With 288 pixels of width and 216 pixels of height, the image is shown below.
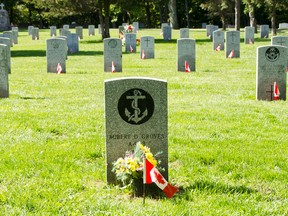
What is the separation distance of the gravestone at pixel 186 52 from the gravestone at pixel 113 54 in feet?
6.54

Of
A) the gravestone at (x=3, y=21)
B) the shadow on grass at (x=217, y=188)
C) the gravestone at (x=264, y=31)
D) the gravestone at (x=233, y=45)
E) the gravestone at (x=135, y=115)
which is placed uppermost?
the gravestone at (x=3, y=21)

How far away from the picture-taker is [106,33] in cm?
3862

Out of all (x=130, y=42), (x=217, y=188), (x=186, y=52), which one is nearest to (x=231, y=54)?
(x=186, y=52)

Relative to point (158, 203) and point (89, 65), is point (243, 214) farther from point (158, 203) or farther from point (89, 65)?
point (89, 65)

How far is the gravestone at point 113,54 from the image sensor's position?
18391 millimetres

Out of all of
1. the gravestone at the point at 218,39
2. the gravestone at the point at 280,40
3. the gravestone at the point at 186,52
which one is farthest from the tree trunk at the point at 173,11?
the gravestone at the point at 186,52

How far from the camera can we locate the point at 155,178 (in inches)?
216

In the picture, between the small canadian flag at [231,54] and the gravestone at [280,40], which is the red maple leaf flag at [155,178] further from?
the small canadian flag at [231,54]

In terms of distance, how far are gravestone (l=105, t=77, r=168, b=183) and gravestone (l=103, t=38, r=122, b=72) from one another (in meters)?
12.6

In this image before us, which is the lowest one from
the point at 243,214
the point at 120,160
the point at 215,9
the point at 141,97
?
the point at 243,214

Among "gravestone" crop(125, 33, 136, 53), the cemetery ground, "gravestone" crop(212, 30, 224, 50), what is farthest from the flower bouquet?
"gravestone" crop(125, 33, 136, 53)

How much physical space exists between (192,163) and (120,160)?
1.46 metres

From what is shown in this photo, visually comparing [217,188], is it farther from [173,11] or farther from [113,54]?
[173,11]

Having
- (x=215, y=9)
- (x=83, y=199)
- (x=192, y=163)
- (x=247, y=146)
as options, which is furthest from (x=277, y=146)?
(x=215, y=9)
